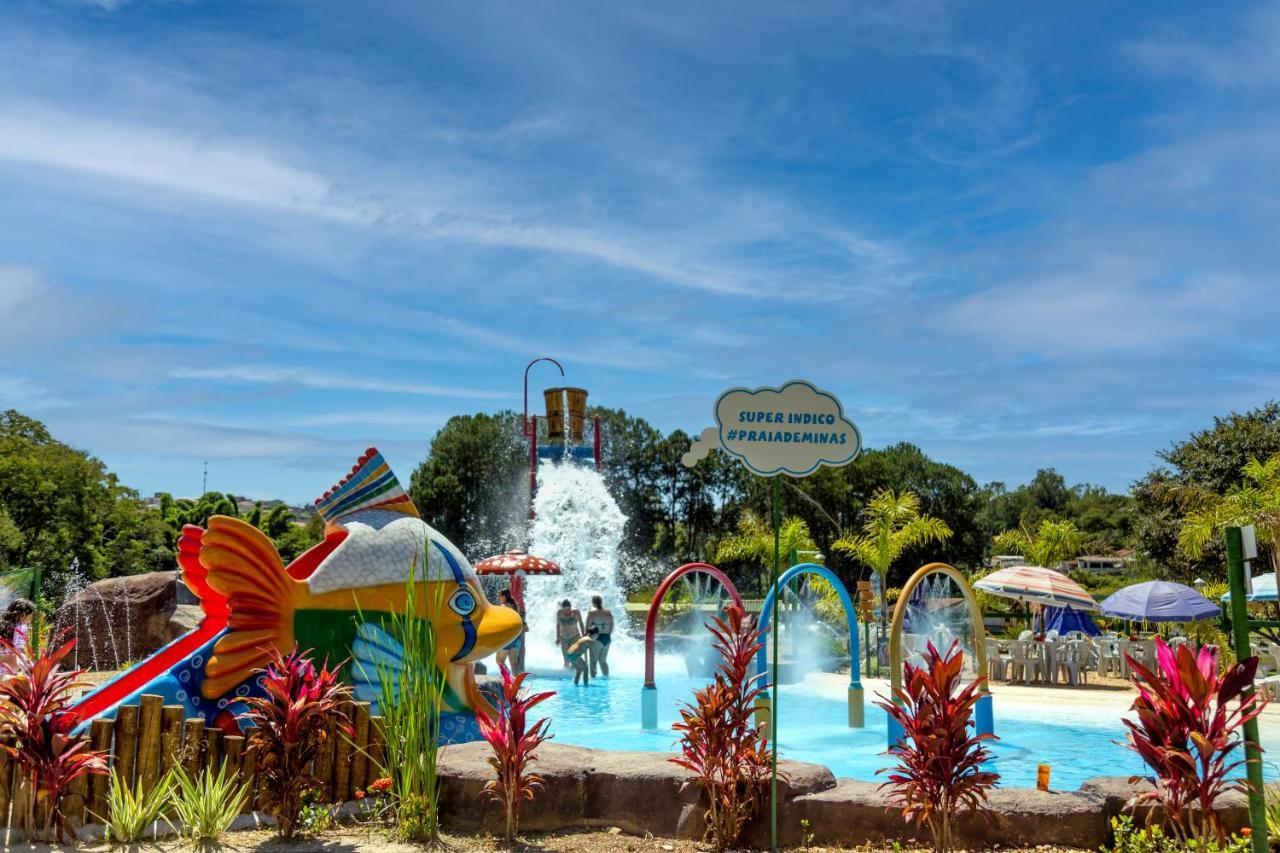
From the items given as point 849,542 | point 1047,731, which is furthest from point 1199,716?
point 849,542

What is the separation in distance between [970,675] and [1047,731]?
2.63 metres

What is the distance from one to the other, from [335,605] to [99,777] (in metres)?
2.06

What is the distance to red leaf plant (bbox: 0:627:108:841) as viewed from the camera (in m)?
5.36

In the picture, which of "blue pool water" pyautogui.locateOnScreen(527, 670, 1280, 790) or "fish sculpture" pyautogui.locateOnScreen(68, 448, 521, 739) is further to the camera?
"blue pool water" pyautogui.locateOnScreen(527, 670, 1280, 790)

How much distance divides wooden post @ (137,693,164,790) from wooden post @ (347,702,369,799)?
1.10 meters

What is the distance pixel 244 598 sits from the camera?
6.98 meters

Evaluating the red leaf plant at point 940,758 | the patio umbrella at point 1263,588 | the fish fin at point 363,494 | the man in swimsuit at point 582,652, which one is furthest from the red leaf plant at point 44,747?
the patio umbrella at point 1263,588

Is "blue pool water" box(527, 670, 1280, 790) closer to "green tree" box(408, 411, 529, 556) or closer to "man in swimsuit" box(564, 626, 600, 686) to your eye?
"man in swimsuit" box(564, 626, 600, 686)

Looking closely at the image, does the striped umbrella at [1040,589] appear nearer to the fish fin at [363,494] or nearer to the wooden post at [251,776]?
the fish fin at [363,494]

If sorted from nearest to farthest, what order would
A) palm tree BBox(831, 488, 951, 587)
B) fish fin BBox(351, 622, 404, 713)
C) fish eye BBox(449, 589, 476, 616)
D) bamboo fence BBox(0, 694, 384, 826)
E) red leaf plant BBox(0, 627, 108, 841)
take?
red leaf plant BBox(0, 627, 108, 841), bamboo fence BBox(0, 694, 384, 826), fish fin BBox(351, 622, 404, 713), fish eye BBox(449, 589, 476, 616), palm tree BBox(831, 488, 951, 587)

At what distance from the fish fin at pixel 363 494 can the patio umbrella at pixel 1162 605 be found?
13.4m

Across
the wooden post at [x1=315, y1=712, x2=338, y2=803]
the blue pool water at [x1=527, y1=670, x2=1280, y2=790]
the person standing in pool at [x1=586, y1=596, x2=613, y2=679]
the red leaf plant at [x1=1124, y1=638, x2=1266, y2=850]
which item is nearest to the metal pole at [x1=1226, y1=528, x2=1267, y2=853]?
the red leaf plant at [x1=1124, y1=638, x2=1266, y2=850]

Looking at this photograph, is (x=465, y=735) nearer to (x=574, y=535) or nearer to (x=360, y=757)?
(x=360, y=757)

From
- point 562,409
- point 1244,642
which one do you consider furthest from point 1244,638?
point 562,409
